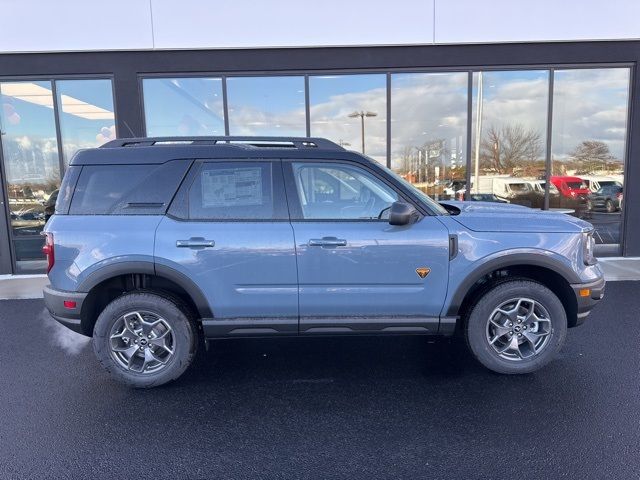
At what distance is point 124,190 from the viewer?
3463mm

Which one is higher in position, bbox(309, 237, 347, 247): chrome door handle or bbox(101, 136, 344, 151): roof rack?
bbox(101, 136, 344, 151): roof rack

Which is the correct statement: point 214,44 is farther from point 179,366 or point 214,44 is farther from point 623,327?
point 623,327

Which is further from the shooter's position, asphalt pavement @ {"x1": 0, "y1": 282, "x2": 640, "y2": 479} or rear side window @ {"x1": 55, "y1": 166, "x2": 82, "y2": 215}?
rear side window @ {"x1": 55, "y1": 166, "x2": 82, "y2": 215}

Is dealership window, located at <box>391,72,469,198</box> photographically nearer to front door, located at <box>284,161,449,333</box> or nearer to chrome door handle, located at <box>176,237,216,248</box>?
front door, located at <box>284,161,449,333</box>

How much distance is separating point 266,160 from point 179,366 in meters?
1.80

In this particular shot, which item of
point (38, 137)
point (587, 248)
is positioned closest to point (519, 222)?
point (587, 248)

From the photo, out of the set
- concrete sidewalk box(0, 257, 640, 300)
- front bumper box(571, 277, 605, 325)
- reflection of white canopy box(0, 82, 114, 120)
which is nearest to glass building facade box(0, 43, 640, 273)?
reflection of white canopy box(0, 82, 114, 120)

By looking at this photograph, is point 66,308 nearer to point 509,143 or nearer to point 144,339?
point 144,339

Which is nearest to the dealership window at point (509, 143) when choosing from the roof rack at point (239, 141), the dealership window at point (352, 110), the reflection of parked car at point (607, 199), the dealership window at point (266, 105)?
the reflection of parked car at point (607, 199)

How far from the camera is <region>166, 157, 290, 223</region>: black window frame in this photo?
11.3ft

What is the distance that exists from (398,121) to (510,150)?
229cm

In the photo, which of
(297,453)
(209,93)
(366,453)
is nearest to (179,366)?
(297,453)

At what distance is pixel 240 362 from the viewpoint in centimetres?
399

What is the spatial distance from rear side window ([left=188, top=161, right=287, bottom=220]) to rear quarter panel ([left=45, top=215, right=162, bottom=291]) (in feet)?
1.34
